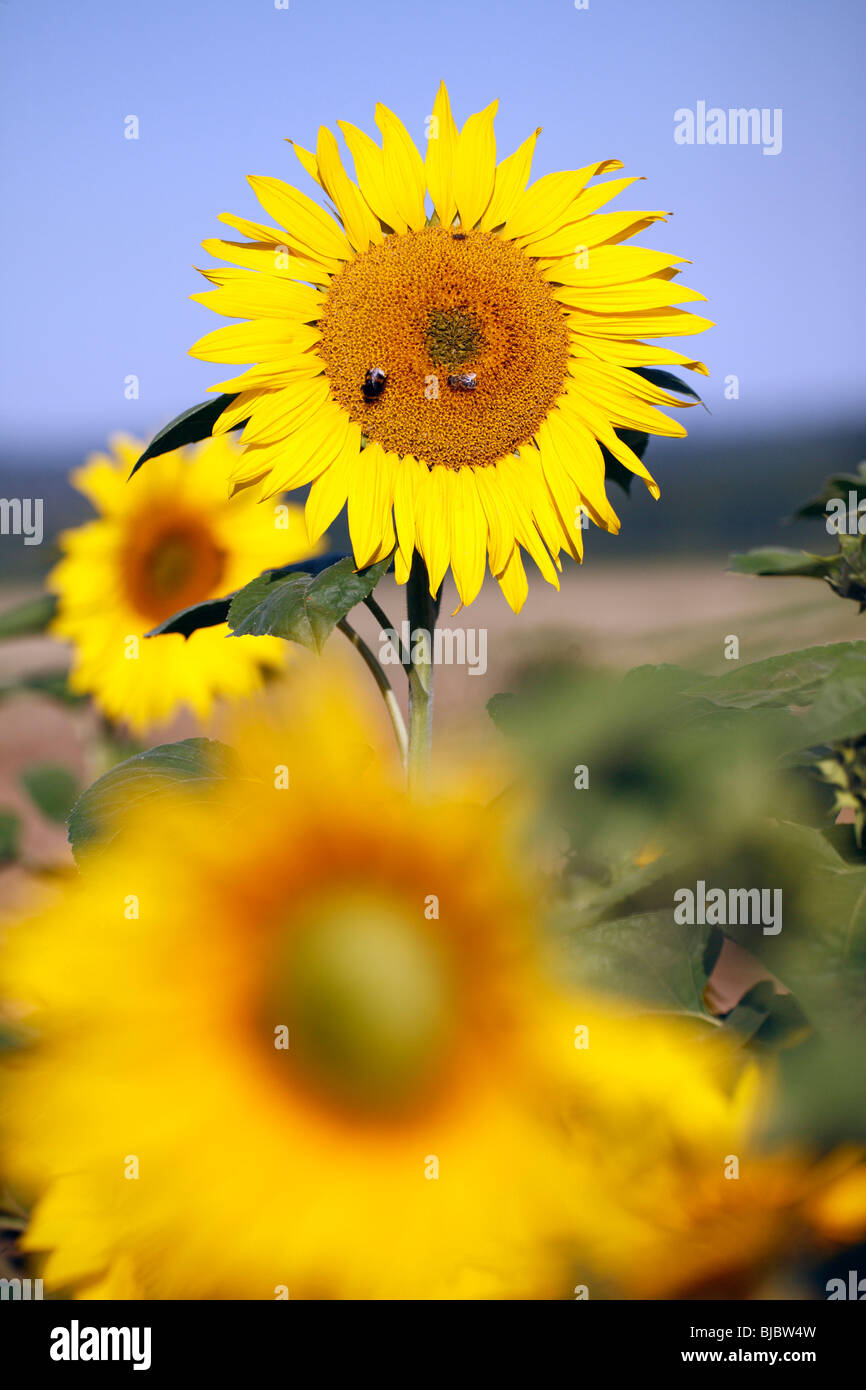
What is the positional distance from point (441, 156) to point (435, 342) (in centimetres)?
7

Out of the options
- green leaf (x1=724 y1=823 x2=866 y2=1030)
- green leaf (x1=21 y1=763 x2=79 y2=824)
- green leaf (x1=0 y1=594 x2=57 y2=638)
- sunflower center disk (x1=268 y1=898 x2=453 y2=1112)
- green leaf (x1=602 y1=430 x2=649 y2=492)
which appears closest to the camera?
sunflower center disk (x1=268 y1=898 x2=453 y2=1112)

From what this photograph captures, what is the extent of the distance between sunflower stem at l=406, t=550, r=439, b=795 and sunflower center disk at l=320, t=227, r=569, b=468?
5 centimetres

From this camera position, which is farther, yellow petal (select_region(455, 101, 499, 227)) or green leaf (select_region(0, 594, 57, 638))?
green leaf (select_region(0, 594, 57, 638))

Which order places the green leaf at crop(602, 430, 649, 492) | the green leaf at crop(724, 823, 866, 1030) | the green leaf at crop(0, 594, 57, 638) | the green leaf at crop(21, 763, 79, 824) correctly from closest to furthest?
the green leaf at crop(724, 823, 866, 1030) → the green leaf at crop(602, 430, 649, 492) → the green leaf at crop(0, 594, 57, 638) → the green leaf at crop(21, 763, 79, 824)

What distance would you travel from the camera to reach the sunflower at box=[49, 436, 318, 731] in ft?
2.82

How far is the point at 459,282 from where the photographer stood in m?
0.44

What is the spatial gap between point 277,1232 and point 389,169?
365 mm

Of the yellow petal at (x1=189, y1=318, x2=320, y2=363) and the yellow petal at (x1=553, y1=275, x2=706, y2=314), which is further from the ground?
the yellow petal at (x1=553, y1=275, x2=706, y2=314)

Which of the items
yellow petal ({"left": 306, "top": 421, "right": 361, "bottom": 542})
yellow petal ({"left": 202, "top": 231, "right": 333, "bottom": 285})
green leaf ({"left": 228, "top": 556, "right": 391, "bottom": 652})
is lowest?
green leaf ({"left": 228, "top": 556, "right": 391, "bottom": 652})

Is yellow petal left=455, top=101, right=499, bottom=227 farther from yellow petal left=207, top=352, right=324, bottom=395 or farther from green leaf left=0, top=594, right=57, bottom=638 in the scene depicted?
green leaf left=0, top=594, right=57, bottom=638

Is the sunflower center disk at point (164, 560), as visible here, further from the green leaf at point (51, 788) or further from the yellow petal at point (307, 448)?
the yellow petal at point (307, 448)

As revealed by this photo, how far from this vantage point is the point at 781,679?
0.40 meters

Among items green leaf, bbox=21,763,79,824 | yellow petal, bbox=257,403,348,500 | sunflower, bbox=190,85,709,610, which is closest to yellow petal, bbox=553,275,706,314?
sunflower, bbox=190,85,709,610

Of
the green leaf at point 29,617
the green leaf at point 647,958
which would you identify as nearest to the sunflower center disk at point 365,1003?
the green leaf at point 647,958
